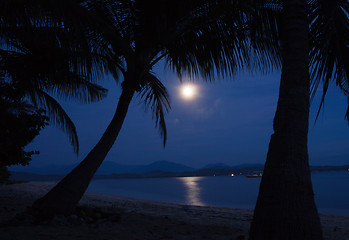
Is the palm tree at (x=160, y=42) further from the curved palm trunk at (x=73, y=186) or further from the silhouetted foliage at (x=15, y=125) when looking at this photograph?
the silhouetted foliage at (x=15, y=125)

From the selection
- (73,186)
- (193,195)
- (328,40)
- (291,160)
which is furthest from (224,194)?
(291,160)

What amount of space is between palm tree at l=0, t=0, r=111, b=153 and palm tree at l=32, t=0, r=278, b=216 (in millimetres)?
610

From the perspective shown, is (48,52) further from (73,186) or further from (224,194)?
(224,194)

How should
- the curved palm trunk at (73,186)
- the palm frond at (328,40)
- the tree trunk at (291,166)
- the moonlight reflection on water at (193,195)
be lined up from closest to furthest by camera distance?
the tree trunk at (291,166) → the palm frond at (328,40) → the curved palm trunk at (73,186) → the moonlight reflection on water at (193,195)

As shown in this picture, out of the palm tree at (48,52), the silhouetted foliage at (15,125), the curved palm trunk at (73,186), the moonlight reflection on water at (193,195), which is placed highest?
the palm tree at (48,52)

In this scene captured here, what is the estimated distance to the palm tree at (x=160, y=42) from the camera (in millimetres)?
4340

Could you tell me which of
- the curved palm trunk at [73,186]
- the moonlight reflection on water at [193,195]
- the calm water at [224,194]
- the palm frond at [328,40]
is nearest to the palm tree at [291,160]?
the palm frond at [328,40]

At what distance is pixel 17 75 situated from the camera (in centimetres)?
505

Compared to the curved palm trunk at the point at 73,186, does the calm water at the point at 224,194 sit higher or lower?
lower

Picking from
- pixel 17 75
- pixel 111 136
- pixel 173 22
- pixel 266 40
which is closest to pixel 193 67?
pixel 173 22

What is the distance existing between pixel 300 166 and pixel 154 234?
249 centimetres

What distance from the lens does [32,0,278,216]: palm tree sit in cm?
434

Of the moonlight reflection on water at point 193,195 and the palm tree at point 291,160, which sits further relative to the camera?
the moonlight reflection on water at point 193,195

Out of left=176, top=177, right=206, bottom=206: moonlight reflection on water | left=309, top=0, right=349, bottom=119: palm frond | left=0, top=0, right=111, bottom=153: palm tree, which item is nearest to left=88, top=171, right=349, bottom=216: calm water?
left=176, top=177, right=206, bottom=206: moonlight reflection on water
